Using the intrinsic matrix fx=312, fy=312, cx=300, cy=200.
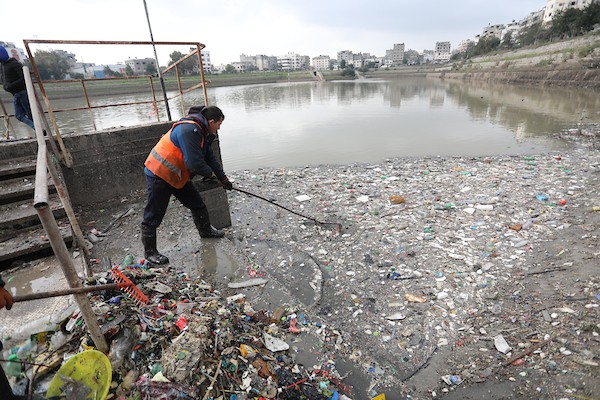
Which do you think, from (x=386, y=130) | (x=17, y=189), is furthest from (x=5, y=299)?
(x=386, y=130)

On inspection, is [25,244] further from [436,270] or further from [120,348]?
[436,270]

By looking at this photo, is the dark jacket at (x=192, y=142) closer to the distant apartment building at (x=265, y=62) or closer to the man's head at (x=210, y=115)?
the man's head at (x=210, y=115)

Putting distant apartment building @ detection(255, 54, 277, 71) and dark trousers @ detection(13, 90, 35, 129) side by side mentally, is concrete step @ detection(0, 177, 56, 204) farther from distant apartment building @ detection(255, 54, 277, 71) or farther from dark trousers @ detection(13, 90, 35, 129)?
distant apartment building @ detection(255, 54, 277, 71)

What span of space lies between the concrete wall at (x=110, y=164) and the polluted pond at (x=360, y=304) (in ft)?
0.93

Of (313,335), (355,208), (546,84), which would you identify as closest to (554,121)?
(355,208)

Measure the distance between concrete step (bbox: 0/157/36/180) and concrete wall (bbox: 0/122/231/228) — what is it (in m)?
0.12

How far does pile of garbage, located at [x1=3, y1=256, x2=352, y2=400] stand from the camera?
161 cm

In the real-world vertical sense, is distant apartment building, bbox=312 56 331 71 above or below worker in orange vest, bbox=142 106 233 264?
above

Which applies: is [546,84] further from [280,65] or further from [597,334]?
[280,65]

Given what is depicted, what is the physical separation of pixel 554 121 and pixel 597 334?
1262 centimetres

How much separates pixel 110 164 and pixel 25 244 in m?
2.05

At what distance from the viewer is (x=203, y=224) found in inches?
140

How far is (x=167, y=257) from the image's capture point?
10.6 feet

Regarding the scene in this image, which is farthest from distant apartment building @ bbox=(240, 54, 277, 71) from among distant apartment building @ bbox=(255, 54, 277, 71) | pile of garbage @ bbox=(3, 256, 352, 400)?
pile of garbage @ bbox=(3, 256, 352, 400)
